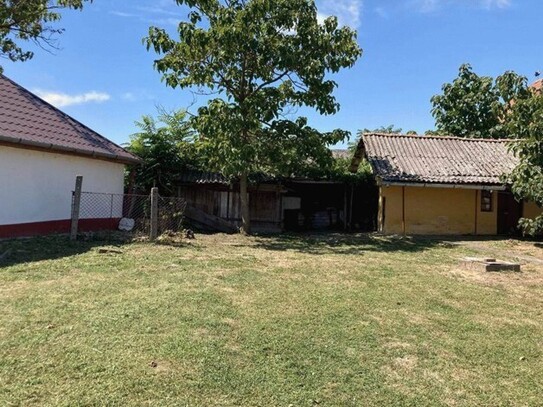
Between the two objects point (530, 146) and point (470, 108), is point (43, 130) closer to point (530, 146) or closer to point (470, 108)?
point (530, 146)

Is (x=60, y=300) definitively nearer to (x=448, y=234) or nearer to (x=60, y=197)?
(x=60, y=197)

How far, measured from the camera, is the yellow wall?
16.9 metres

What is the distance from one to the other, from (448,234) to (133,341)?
15.1 metres

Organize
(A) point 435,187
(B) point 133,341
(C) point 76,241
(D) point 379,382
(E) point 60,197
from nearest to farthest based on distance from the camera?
1. (D) point 379,382
2. (B) point 133,341
3. (C) point 76,241
4. (E) point 60,197
5. (A) point 435,187

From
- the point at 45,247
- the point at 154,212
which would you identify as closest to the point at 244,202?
the point at 154,212

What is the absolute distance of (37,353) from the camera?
399 cm

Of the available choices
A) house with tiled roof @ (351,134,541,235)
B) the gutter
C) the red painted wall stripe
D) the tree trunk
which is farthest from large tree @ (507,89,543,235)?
the red painted wall stripe

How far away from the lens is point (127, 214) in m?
14.9

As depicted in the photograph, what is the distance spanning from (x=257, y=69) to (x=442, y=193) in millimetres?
8387

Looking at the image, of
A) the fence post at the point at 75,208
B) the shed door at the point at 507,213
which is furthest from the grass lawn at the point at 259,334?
the shed door at the point at 507,213

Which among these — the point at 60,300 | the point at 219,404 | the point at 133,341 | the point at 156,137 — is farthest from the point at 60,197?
the point at 219,404

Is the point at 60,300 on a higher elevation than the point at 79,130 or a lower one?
lower

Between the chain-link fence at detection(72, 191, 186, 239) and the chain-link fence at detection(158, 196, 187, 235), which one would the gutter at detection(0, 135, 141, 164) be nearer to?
the chain-link fence at detection(72, 191, 186, 239)

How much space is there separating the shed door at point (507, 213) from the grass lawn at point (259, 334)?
1009 cm
